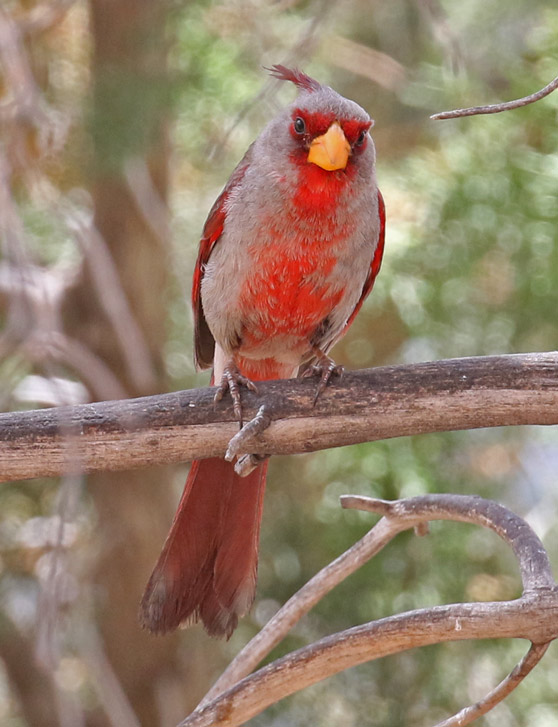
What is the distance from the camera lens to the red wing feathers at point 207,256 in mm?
2580

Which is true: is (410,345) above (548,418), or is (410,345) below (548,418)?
below

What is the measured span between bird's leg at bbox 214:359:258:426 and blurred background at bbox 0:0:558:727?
0.94 m

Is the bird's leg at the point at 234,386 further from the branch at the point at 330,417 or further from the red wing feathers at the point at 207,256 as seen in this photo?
the red wing feathers at the point at 207,256

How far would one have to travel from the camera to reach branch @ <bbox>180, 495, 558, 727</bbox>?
1652 millimetres

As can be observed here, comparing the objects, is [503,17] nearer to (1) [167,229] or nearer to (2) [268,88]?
(1) [167,229]

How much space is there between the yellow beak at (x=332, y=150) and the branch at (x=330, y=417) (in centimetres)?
57

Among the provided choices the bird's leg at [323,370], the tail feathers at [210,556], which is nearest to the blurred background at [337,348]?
the tail feathers at [210,556]

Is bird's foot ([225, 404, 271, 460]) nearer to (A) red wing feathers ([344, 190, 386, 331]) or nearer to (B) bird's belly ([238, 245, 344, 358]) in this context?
(B) bird's belly ([238, 245, 344, 358])

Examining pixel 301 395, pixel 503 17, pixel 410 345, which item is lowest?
pixel 410 345

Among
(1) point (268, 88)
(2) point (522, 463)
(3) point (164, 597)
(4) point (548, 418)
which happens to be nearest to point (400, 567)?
(2) point (522, 463)

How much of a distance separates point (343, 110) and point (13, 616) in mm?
2585

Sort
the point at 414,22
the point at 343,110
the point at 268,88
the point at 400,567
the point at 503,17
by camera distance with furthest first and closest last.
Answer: the point at 414,22, the point at 503,17, the point at 400,567, the point at 343,110, the point at 268,88

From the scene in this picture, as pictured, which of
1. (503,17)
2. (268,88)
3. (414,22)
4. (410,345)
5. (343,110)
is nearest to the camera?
(268,88)

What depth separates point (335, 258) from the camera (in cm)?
239
